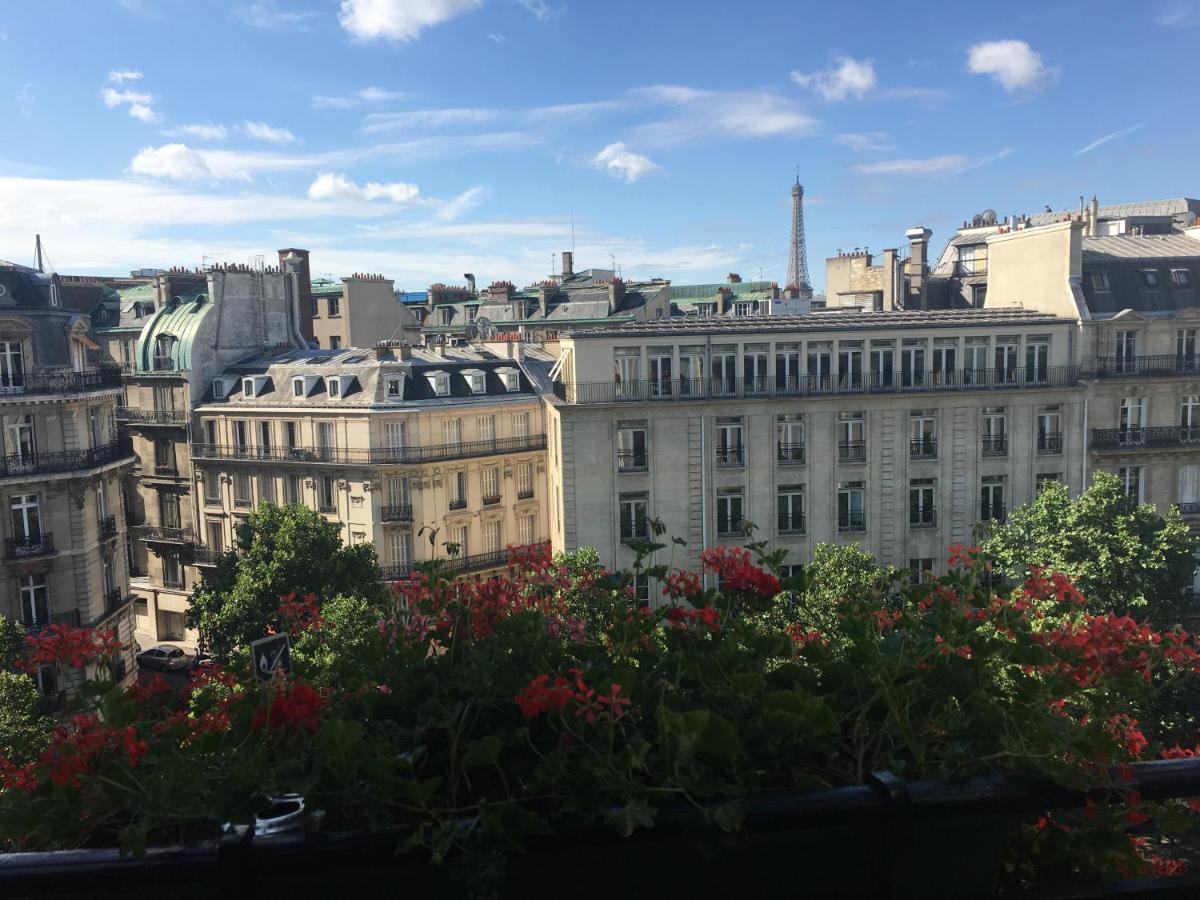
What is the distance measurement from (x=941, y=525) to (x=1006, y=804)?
36.6 m

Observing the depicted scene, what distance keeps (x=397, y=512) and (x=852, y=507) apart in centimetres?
2013

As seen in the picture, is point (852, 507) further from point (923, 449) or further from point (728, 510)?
point (728, 510)

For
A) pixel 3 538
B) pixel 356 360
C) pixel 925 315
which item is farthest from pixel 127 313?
pixel 925 315

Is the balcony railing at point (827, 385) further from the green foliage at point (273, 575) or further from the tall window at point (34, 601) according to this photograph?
the tall window at point (34, 601)

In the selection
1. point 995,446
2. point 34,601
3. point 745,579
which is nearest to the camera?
point 745,579

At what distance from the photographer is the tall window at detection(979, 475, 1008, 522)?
38531mm

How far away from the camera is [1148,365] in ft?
130

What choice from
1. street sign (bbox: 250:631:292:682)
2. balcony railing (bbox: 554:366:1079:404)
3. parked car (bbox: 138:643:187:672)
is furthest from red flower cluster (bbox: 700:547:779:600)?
parked car (bbox: 138:643:187:672)

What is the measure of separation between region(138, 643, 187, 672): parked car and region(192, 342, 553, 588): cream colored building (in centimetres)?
541

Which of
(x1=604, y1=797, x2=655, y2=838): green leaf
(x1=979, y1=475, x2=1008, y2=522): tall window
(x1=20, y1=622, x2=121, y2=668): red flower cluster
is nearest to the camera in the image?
(x1=604, y1=797, x2=655, y2=838): green leaf

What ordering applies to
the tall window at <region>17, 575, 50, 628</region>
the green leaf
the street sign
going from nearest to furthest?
the green leaf
the street sign
the tall window at <region>17, 575, 50, 628</region>

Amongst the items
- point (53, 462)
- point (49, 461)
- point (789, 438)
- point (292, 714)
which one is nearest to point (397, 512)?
point (53, 462)

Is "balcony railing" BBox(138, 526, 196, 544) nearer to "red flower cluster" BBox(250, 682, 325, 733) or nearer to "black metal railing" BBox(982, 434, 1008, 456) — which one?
"black metal railing" BBox(982, 434, 1008, 456)

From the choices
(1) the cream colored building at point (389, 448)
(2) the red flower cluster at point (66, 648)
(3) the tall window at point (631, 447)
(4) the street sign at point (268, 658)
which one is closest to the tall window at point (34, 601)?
(1) the cream colored building at point (389, 448)
